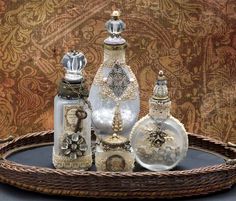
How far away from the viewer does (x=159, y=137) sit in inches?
62.1

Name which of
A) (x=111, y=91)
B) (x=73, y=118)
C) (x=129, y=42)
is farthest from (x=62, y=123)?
(x=129, y=42)

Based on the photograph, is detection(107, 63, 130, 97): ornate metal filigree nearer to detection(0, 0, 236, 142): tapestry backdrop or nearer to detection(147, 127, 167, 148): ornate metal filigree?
detection(147, 127, 167, 148): ornate metal filigree

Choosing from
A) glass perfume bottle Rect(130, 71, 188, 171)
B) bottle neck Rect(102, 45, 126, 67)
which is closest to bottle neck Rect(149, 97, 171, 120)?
glass perfume bottle Rect(130, 71, 188, 171)

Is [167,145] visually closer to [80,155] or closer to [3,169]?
[80,155]

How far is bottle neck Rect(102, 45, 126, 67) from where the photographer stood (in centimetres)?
164

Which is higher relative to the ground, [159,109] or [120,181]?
[159,109]

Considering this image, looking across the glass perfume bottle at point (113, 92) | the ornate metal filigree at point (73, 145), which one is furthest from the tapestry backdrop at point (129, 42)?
the ornate metal filigree at point (73, 145)

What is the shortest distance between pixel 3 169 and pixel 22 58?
72cm

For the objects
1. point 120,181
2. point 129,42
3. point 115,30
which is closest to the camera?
point 120,181

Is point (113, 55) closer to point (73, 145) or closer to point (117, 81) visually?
point (117, 81)

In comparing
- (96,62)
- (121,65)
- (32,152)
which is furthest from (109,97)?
(96,62)

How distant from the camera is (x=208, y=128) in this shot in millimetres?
2299

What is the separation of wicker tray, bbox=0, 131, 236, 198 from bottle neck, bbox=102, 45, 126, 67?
0.26m

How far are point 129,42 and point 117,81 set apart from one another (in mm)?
598
